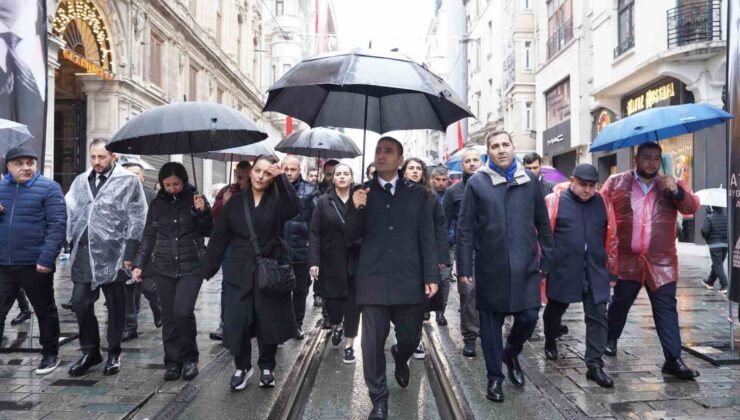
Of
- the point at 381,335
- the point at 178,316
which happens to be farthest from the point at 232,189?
the point at 381,335

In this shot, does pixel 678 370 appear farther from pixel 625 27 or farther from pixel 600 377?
pixel 625 27

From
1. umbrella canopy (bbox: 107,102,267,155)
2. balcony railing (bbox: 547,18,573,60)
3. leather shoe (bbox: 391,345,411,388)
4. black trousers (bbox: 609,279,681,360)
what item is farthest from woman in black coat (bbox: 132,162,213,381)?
balcony railing (bbox: 547,18,573,60)

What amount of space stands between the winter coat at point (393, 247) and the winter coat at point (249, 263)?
32.2 inches

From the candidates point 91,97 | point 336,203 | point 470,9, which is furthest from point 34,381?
point 470,9

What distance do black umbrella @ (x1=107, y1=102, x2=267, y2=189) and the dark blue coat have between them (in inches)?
28.2

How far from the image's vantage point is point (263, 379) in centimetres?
470

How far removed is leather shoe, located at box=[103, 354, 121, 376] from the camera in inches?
199

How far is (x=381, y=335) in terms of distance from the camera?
4.18 metres

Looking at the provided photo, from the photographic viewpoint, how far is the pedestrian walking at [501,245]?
14.4 feet

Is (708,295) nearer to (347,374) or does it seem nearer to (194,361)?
(347,374)

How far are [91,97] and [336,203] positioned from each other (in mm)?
13956

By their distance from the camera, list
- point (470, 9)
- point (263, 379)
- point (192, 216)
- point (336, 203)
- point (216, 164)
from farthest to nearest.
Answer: point (470, 9)
point (216, 164)
point (336, 203)
point (192, 216)
point (263, 379)

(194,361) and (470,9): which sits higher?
(470,9)

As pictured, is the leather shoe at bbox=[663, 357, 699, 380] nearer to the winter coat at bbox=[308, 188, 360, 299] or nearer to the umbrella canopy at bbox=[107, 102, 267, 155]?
the winter coat at bbox=[308, 188, 360, 299]
